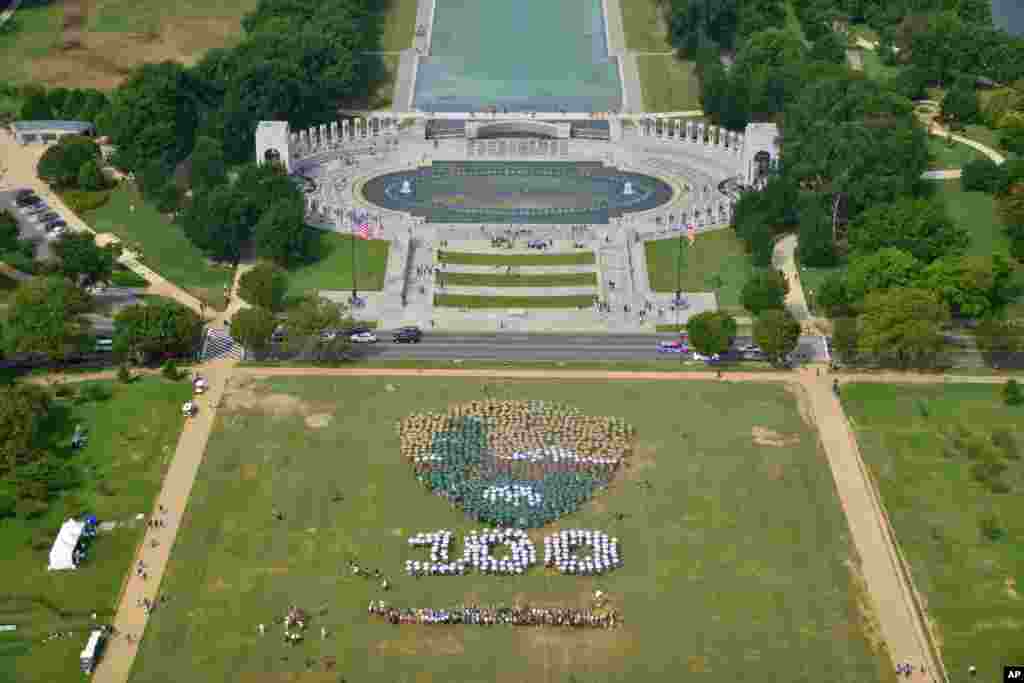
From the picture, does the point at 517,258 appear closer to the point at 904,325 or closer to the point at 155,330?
the point at 155,330

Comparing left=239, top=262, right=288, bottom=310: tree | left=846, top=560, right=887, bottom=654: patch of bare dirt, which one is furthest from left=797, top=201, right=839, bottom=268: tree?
left=239, top=262, right=288, bottom=310: tree

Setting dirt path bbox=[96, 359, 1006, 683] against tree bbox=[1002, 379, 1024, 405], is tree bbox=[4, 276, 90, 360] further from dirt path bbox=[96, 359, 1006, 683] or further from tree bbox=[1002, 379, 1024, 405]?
tree bbox=[1002, 379, 1024, 405]

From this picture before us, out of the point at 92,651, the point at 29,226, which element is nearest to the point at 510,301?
the point at 29,226

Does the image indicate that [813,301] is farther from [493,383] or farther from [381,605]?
[381,605]

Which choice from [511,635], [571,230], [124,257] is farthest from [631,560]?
[124,257]

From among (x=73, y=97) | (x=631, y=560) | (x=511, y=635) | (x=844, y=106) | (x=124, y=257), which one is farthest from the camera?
(x=73, y=97)

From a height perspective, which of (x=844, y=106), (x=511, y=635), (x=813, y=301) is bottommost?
(x=511, y=635)

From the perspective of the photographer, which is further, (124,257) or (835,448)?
(124,257)
